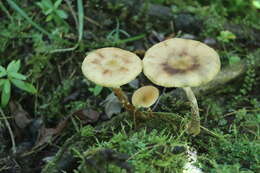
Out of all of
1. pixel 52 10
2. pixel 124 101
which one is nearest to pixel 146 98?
pixel 124 101

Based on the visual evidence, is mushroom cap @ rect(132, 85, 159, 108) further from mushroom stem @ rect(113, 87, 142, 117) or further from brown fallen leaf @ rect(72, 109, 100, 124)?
brown fallen leaf @ rect(72, 109, 100, 124)

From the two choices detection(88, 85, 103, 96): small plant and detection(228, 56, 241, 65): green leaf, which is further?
detection(228, 56, 241, 65): green leaf

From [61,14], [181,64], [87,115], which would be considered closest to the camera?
[181,64]

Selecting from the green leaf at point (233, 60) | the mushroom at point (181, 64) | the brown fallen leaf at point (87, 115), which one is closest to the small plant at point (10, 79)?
the brown fallen leaf at point (87, 115)

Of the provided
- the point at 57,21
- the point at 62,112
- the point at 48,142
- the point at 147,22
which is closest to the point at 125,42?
the point at 147,22

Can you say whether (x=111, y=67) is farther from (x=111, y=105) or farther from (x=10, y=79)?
(x=10, y=79)

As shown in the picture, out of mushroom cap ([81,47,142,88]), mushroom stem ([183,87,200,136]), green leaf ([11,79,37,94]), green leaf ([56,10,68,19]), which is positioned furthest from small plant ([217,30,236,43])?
green leaf ([11,79,37,94])
